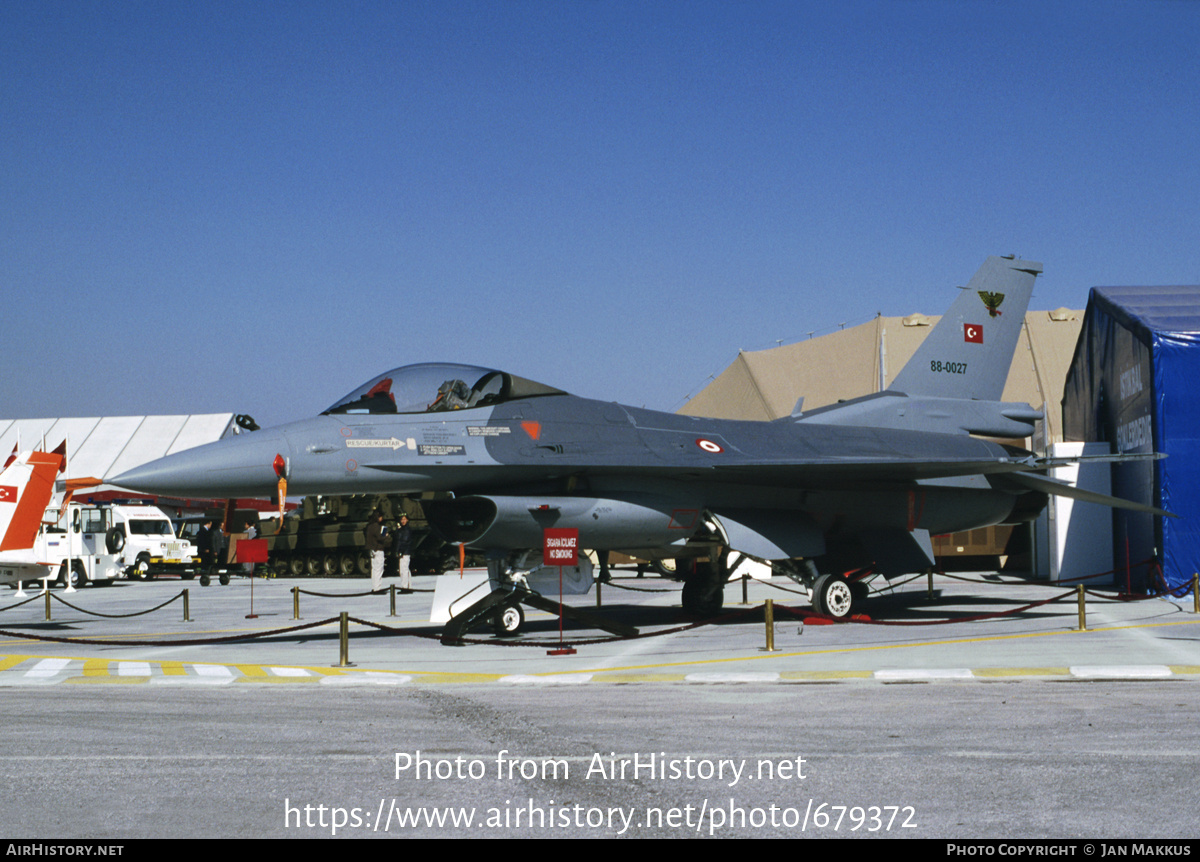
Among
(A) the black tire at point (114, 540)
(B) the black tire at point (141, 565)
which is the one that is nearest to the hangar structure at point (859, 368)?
(B) the black tire at point (141, 565)

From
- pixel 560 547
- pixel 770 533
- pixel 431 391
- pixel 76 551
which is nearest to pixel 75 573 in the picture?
pixel 76 551

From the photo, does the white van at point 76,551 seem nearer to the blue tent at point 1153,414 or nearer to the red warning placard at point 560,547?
the red warning placard at point 560,547

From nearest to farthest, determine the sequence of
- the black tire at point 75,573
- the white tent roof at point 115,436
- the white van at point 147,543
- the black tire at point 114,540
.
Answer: the black tire at point 75,573
the black tire at point 114,540
the white van at point 147,543
the white tent roof at point 115,436

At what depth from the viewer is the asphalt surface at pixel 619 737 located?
14.9ft

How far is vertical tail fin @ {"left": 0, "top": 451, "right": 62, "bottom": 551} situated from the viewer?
1436 centimetres

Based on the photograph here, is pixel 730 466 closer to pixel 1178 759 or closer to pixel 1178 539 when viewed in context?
pixel 1178 759

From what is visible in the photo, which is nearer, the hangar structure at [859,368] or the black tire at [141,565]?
the black tire at [141,565]

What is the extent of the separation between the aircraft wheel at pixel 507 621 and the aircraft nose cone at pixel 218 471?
9.87ft

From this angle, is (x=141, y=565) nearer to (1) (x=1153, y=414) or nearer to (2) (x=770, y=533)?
(2) (x=770, y=533)

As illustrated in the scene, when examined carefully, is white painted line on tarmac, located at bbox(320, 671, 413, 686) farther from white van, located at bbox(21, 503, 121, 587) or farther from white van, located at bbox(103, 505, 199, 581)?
white van, located at bbox(103, 505, 199, 581)

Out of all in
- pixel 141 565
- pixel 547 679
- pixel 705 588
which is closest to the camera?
pixel 547 679

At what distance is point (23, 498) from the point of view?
1448cm

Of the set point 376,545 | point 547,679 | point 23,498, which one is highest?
point 23,498

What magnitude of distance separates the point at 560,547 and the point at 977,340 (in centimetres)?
861
